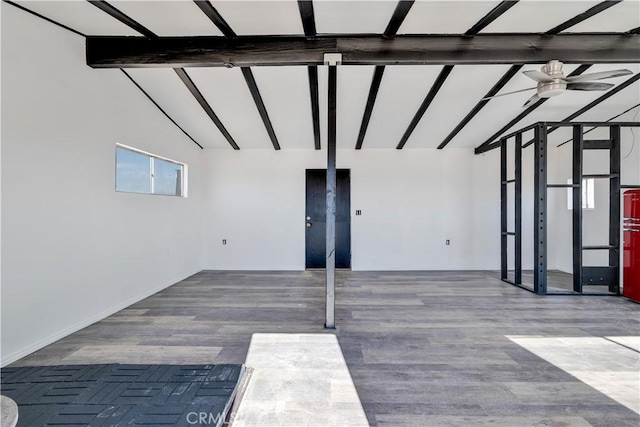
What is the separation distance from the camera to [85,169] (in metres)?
3.46

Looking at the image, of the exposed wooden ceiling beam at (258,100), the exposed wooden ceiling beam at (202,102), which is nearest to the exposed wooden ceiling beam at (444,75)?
the exposed wooden ceiling beam at (258,100)

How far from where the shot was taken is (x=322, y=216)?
22.6 feet

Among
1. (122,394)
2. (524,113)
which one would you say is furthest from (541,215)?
(122,394)

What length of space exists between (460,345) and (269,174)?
16.7 feet

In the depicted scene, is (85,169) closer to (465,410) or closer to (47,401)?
(47,401)

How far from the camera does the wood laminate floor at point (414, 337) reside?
6.82ft

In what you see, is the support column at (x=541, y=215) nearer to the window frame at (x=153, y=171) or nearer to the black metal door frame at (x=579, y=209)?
the black metal door frame at (x=579, y=209)

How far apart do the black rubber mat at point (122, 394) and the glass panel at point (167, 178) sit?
3.18m

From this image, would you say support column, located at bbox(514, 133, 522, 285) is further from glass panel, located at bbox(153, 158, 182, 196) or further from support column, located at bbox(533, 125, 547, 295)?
glass panel, located at bbox(153, 158, 182, 196)

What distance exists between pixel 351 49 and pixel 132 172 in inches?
137

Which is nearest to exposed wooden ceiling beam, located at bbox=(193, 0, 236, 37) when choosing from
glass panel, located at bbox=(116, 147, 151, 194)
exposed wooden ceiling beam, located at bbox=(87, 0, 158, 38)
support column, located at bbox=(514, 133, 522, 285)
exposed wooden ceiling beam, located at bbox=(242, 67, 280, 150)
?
exposed wooden ceiling beam, located at bbox=(242, 67, 280, 150)

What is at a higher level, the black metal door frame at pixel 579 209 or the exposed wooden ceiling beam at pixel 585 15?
the exposed wooden ceiling beam at pixel 585 15

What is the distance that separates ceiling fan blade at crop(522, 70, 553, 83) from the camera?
3256mm

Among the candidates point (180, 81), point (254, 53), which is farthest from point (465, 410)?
point (180, 81)
